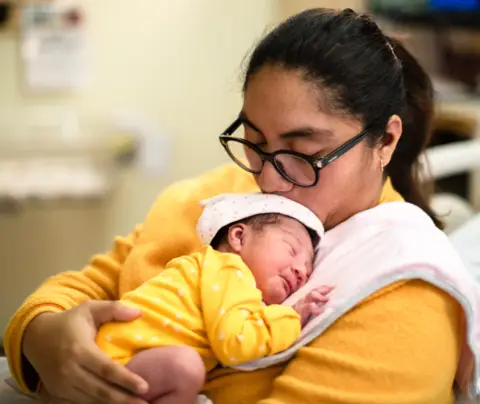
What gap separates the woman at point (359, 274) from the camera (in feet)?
2.98

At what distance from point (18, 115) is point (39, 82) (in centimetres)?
15

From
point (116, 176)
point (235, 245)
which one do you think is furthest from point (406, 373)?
point (116, 176)

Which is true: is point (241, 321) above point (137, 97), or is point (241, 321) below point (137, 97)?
above

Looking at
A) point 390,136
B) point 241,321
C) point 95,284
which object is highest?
point 390,136

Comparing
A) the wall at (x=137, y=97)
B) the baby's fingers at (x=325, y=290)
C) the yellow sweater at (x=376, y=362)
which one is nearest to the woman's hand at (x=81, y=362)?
the yellow sweater at (x=376, y=362)

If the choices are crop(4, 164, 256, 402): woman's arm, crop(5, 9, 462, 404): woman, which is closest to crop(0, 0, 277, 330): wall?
crop(4, 164, 256, 402): woman's arm

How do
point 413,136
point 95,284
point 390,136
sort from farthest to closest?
1. point 413,136
2. point 95,284
3. point 390,136

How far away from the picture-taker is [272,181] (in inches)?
41.6

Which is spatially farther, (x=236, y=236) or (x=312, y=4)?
(x=312, y=4)

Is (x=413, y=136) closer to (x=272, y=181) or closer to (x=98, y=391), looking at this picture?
(x=272, y=181)

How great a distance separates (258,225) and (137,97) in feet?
6.82

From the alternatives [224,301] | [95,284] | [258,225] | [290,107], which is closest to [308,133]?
[290,107]

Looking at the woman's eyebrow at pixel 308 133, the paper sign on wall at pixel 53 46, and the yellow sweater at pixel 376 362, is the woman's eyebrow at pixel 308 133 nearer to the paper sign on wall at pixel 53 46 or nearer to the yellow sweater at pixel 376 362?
the yellow sweater at pixel 376 362

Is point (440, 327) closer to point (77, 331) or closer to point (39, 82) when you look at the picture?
point (77, 331)
